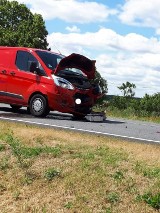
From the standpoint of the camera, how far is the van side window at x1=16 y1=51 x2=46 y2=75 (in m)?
13.0

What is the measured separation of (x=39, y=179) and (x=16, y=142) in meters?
1.51

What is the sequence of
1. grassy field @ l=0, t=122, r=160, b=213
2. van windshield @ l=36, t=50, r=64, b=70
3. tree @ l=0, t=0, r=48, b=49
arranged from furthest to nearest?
tree @ l=0, t=0, r=48, b=49 < van windshield @ l=36, t=50, r=64, b=70 < grassy field @ l=0, t=122, r=160, b=213

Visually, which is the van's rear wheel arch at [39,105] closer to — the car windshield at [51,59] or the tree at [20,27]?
the car windshield at [51,59]

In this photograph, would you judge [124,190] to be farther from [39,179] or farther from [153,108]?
[153,108]

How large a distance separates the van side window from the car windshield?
251mm

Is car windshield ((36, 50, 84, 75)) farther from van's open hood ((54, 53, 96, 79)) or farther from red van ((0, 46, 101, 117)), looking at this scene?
van's open hood ((54, 53, 96, 79))

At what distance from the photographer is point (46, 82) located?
1260 centimetres

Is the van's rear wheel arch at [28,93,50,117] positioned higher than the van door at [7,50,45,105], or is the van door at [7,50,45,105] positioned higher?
the van door at [7,50,45,105]

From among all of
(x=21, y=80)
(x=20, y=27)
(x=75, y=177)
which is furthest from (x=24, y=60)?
(x=20, y=27)

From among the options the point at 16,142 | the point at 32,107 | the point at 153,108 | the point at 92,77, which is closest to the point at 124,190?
the point at 16,142

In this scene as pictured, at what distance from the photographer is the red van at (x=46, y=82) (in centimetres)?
1261

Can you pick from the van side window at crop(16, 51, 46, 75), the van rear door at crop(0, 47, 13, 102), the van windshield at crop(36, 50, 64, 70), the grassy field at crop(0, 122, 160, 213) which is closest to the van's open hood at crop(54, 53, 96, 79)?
the van windshield at crop(36, 50, 64, 70)

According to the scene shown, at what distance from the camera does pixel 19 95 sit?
1318cm

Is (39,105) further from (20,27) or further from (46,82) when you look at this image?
(20,27)
